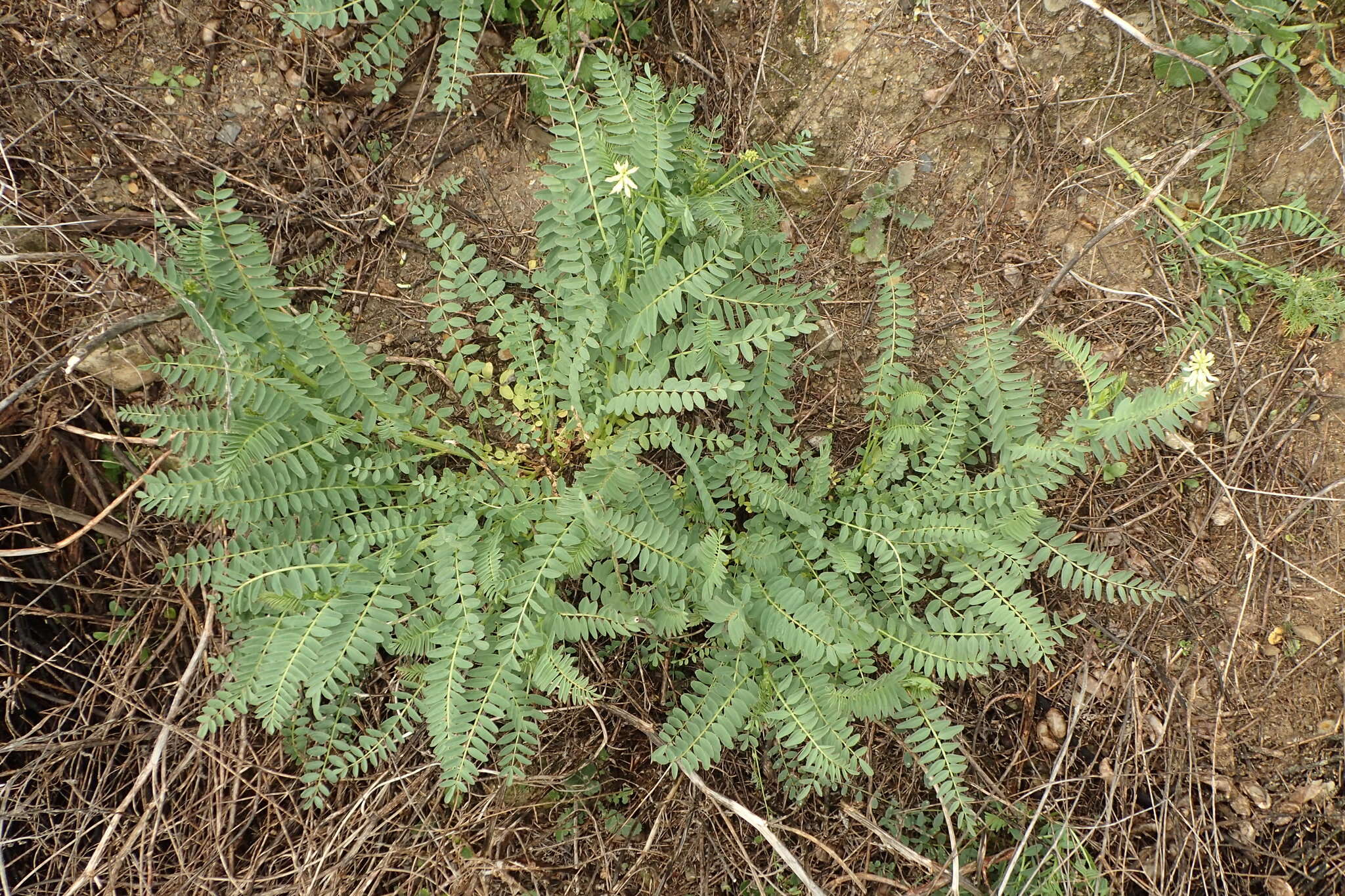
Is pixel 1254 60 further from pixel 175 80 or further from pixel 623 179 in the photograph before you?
pixel 175 80

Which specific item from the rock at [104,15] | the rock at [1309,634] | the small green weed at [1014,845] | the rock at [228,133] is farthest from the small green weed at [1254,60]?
the rock at [104,15]

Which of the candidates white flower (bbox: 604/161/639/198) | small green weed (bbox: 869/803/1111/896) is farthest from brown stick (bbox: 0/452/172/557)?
small green weed (bbox: 869/803/1111/896)

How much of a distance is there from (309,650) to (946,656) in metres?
1.92

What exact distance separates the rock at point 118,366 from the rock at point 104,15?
3.74ft

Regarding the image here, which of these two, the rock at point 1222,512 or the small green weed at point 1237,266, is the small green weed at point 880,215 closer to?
the small green weed at point 1237,266

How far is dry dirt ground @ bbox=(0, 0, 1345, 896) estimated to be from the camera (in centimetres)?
291

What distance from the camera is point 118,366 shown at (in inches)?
116

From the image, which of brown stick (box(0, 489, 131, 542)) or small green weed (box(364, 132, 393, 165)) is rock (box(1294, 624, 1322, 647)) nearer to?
small green weed (box(364, 132, 393, 165))

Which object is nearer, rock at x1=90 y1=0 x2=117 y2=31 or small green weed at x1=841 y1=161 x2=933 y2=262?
rock at x1=90 y1=0 x2=117 y2=31

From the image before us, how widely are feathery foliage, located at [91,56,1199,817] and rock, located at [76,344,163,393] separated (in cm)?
19

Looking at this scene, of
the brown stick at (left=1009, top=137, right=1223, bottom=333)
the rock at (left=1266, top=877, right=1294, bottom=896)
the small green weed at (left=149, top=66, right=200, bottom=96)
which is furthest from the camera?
the rock at (left=1266, top=877, right=1294, bottom=896)

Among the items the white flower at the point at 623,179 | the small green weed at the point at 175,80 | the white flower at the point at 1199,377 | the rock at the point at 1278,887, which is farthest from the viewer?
the rock at the point at 1278,887

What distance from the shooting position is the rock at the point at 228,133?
3012mm

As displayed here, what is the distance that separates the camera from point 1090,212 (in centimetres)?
318
